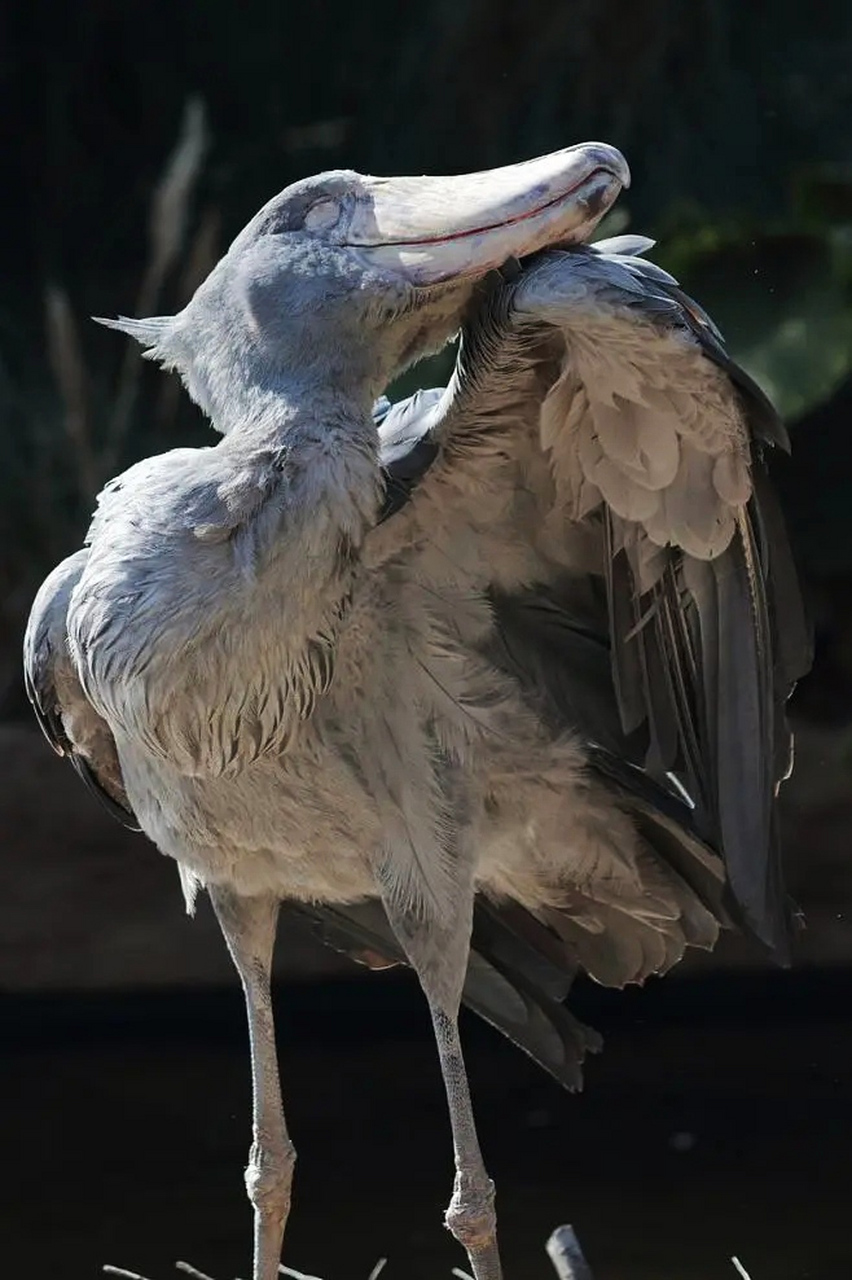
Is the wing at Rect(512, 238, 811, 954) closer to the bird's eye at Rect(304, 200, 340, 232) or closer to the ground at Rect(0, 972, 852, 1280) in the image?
the bird's eye at Rect(304, 200, 340, 232)

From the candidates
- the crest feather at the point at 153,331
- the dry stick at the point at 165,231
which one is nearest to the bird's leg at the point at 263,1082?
the crest feather at the point at 153,331

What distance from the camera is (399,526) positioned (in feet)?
9.75

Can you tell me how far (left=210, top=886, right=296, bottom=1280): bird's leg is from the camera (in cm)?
333

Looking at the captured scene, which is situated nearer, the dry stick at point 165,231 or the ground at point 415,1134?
the ground at point 415,1134

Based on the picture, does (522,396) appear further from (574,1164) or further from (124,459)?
A: (124,459)

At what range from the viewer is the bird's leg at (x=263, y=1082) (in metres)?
3.33

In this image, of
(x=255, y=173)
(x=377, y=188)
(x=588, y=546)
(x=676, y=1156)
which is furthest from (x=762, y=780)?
(x=255, y=173)

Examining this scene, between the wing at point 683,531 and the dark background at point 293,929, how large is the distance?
1625 mm

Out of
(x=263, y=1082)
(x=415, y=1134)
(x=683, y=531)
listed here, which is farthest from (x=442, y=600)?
(x=415, y=1134)

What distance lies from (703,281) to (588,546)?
3.09 meters

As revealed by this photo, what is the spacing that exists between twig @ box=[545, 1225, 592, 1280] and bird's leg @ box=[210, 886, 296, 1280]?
1.65ft

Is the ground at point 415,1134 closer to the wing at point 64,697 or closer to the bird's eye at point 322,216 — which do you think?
the wing at point 64,697

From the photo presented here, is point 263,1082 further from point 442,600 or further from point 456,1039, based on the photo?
point 442,600

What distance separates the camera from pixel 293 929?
19.6 ft
